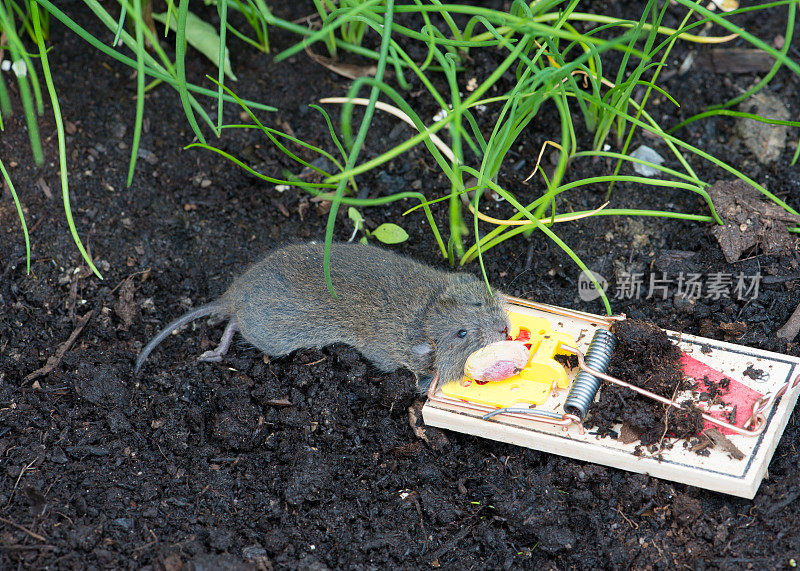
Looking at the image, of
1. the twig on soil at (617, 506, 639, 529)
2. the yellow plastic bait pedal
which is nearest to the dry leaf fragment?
the yellow plastic bait pedal

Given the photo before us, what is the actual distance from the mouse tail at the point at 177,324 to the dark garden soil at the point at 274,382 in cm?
9

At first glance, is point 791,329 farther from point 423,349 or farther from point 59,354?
point 59,354

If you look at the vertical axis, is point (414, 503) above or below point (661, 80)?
below

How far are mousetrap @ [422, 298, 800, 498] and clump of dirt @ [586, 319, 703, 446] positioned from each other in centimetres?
4

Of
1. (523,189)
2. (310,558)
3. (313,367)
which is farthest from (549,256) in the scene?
(310,558)

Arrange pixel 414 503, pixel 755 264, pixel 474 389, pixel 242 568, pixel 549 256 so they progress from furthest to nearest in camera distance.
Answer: pixel 549 256 → pixel 755 264 → pixel 474 389 → pixel 414 503 → pixel 242 568

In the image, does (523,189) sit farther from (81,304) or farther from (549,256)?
(81,304)

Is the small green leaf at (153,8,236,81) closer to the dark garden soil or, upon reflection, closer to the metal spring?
the dark garden soil

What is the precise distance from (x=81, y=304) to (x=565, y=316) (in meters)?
2.71

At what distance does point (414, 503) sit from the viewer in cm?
352

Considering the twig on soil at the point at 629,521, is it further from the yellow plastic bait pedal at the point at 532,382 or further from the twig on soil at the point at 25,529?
the twig on soil at the point at 25,529

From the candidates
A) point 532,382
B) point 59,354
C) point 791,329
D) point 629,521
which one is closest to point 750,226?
point 791,329

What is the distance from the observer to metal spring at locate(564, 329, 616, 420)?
3430mm

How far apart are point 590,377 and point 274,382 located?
1643 millimetres
